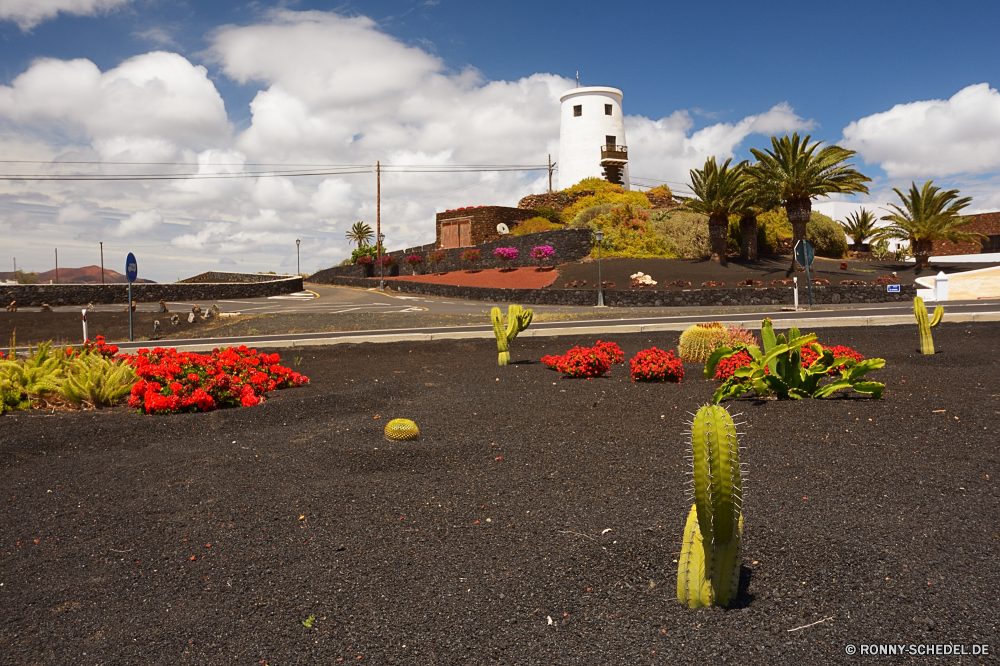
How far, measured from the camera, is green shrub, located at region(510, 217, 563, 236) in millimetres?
50875

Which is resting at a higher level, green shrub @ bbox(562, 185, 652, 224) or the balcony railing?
the balcony railing

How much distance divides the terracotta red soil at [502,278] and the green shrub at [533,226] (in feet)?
27.4

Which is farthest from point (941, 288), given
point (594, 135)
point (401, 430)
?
point (594, 135)

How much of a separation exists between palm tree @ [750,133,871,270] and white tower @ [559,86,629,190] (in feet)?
80.7

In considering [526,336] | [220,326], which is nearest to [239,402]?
[526,336]

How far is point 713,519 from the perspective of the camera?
2.75 metres

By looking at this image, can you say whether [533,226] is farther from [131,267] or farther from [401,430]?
[401,430]

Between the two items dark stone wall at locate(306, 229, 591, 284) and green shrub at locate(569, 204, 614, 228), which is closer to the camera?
dark stone wall at locate(306, 229, 591, 284)

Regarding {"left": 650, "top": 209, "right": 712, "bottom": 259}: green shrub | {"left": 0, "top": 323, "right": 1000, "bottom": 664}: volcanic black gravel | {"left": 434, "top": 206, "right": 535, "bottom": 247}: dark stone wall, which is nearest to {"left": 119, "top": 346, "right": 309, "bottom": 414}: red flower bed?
{"left": 0, "top": 323, "right": 1000, "bottom": 664}: volcanic black gravel

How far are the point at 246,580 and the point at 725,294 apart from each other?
26.7m

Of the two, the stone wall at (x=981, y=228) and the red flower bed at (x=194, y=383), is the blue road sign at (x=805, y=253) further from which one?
the stone wall at (x=981, y=228)

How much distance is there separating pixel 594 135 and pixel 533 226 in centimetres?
1244

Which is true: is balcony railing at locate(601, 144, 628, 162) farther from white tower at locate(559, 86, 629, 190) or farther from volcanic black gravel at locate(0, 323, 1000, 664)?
volcanic black gravel at locate(0, 323, 1000, 664)

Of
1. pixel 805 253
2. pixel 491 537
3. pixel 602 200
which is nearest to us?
pixel 491 537
